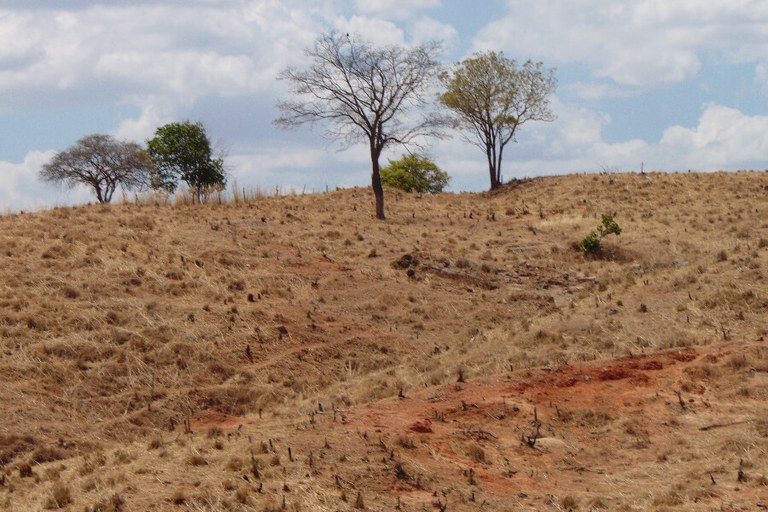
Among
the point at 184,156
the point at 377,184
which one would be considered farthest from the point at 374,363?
the point at 184,156

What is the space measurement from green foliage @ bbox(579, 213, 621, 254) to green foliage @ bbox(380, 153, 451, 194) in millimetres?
37657

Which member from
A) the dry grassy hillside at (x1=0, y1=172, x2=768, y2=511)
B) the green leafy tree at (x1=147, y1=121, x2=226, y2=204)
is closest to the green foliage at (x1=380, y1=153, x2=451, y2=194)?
the green leafy tree at (x1=147, y1=121, x2=226, y2=204)

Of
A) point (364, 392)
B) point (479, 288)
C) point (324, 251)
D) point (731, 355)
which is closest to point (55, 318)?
point (364, 392)

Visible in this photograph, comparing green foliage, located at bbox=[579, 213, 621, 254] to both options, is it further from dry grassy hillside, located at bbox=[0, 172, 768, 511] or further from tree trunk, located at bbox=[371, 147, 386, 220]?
tree trunk, located at bbox=[371, 147, 386, 220]

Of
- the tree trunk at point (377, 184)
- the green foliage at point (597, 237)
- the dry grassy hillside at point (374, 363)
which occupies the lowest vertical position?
the dry grassy hillside at point (374, 363)

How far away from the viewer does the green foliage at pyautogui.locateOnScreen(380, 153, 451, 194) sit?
6800 cm

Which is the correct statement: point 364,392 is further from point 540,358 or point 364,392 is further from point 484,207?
point 484,207

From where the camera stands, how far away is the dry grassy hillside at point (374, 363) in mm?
11555

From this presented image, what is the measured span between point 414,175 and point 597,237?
40819mm

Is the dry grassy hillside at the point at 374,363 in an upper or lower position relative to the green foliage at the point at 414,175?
lower

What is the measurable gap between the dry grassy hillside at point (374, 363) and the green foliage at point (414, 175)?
3428 centimetres

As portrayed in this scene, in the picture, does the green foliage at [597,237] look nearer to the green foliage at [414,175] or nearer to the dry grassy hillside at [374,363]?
the dry grassy hillside at [374,363]

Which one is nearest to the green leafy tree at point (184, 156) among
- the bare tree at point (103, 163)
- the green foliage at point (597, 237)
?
the bare tree at point (103, 163)

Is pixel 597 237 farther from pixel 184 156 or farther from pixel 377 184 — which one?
pixel 184 156
